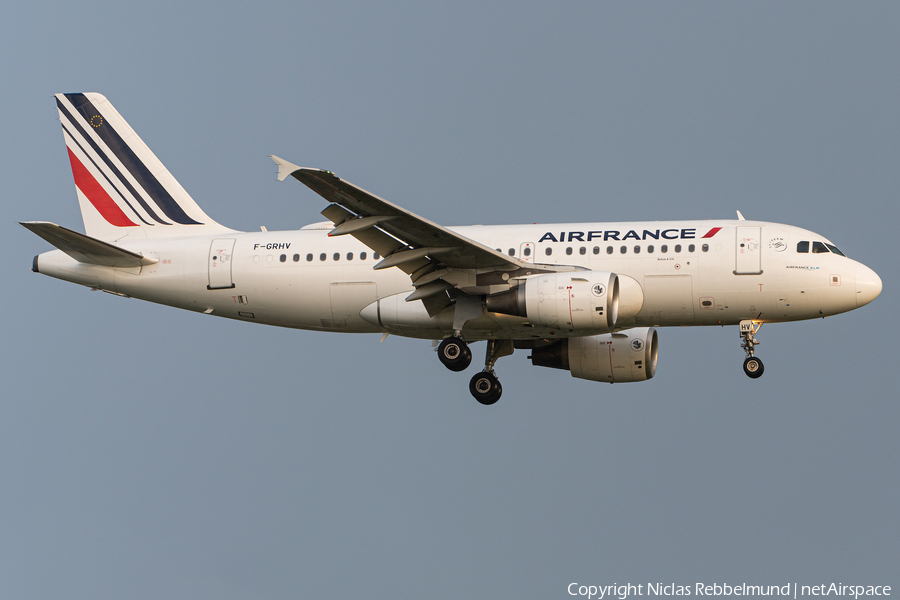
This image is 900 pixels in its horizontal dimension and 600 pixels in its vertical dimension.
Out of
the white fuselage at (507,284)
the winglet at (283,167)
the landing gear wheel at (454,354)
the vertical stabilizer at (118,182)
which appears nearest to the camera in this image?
the winglet at (283,167)

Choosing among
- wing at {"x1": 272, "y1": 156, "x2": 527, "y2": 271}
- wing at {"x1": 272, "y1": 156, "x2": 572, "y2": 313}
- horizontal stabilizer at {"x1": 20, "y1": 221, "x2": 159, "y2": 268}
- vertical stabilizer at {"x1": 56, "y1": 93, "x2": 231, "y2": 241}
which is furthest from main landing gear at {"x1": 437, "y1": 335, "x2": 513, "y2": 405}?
horizontal stabilizer at {"x1": 20, "y1": 221, "x2": 159, "y2": 268}

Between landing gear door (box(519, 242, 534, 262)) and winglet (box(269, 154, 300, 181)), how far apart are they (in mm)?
9585

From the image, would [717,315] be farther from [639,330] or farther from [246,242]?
[246,242]

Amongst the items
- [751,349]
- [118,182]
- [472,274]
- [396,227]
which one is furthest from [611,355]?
[118,182]

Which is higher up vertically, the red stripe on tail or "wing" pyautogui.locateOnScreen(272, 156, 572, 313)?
the red stripe on tail

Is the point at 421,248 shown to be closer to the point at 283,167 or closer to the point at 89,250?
the point at 283,167

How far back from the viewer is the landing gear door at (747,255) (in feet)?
102

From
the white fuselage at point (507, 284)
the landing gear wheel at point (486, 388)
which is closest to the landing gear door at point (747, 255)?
the white fuselage at point (507, 284)

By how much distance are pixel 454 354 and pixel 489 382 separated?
307 cm

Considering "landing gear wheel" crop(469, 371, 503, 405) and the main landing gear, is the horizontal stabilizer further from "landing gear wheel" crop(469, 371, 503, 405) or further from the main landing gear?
"landing gear wheel" crop(469, 371, 503, 405)

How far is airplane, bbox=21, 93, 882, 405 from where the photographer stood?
99.1ft

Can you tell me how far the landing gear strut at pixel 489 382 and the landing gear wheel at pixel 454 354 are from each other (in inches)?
99.5

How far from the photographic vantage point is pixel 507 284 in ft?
102

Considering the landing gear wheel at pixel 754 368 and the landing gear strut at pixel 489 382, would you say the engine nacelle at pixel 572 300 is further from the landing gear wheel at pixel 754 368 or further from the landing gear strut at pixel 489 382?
the landing gear strut at pixel 489 382
